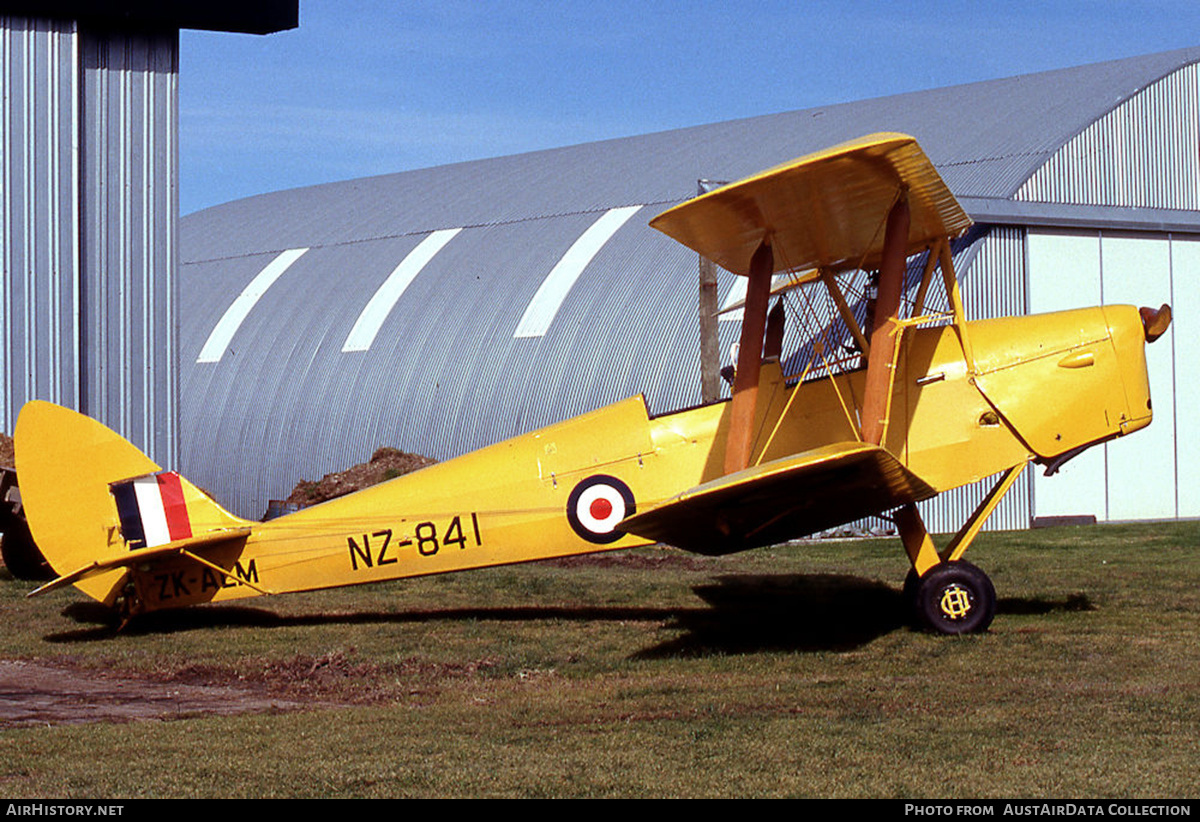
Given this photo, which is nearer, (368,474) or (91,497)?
(91,497)

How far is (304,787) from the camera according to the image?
239 inches

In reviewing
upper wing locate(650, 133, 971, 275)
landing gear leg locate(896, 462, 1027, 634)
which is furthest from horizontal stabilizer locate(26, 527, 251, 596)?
landing gear leg locate(896, 462, 1027, 634)

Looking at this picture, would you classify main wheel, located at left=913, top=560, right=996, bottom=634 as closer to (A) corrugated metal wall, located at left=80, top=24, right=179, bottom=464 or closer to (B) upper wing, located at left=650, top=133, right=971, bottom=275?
(B) upper wing, located at left=650, top=133, right=971, bottom=275

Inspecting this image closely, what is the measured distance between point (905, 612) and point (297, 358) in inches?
752

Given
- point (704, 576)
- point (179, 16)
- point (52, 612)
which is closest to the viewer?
point (52, 612)

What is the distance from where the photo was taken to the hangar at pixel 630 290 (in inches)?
892

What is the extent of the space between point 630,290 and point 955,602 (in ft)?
47.7

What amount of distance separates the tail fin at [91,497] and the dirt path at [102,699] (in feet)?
3.89

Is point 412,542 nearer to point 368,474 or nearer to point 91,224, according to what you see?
point 91,224

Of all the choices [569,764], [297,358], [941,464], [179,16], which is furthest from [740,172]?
[569,764]

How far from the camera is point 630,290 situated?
2412 centimetres

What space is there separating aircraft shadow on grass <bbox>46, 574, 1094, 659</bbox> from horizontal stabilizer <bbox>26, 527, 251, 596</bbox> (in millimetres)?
731

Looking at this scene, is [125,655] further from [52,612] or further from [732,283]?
[732,283]

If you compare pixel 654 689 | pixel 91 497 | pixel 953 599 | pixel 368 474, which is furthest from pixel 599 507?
pixel 368 474
